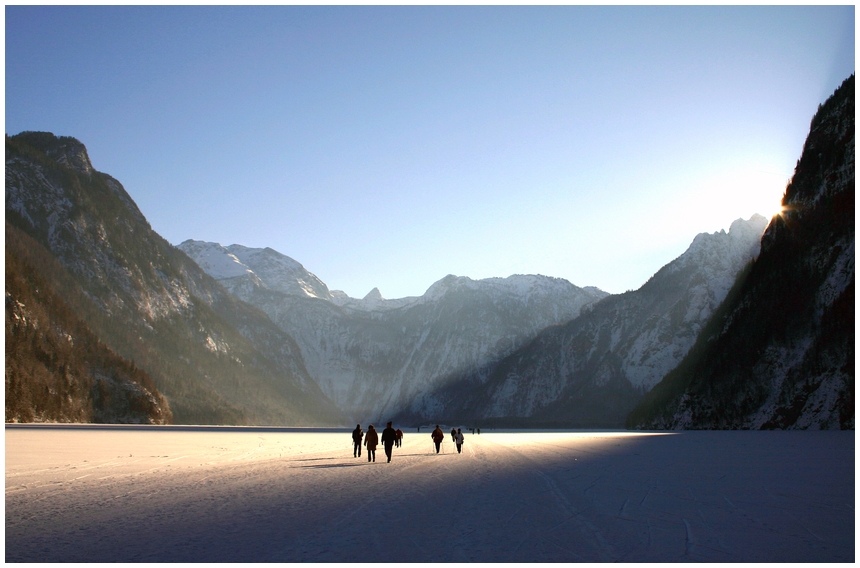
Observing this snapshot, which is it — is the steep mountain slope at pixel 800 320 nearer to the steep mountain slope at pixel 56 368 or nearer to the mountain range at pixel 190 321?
the mountain range at pixel 190 321

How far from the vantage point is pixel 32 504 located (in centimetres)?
1853

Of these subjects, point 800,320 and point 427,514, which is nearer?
point 427,514

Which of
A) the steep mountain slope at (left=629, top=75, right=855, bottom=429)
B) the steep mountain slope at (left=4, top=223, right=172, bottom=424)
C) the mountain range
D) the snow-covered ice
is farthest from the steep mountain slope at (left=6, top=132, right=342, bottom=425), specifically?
the snow-covered ice

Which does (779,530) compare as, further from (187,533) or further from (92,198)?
(92,198)

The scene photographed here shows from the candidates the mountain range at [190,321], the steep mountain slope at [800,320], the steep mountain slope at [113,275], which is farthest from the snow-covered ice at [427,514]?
the steep mountain slope at [113,275]

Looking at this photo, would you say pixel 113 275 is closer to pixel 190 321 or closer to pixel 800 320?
pixel 190 321

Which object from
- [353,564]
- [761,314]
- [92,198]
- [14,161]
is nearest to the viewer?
[353,564]

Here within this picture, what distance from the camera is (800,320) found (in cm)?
8681

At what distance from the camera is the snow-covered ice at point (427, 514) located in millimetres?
13227

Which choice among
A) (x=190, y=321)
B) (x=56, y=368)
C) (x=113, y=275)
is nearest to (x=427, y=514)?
(x=56, y=368)

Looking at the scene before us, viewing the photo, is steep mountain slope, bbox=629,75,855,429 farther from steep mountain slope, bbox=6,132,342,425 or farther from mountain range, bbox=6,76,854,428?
steep mountain slope, bbox=6,132,342,425

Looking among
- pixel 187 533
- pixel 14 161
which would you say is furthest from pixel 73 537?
pixel 14 161

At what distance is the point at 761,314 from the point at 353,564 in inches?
3842

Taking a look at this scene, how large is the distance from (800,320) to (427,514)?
82.7 m
